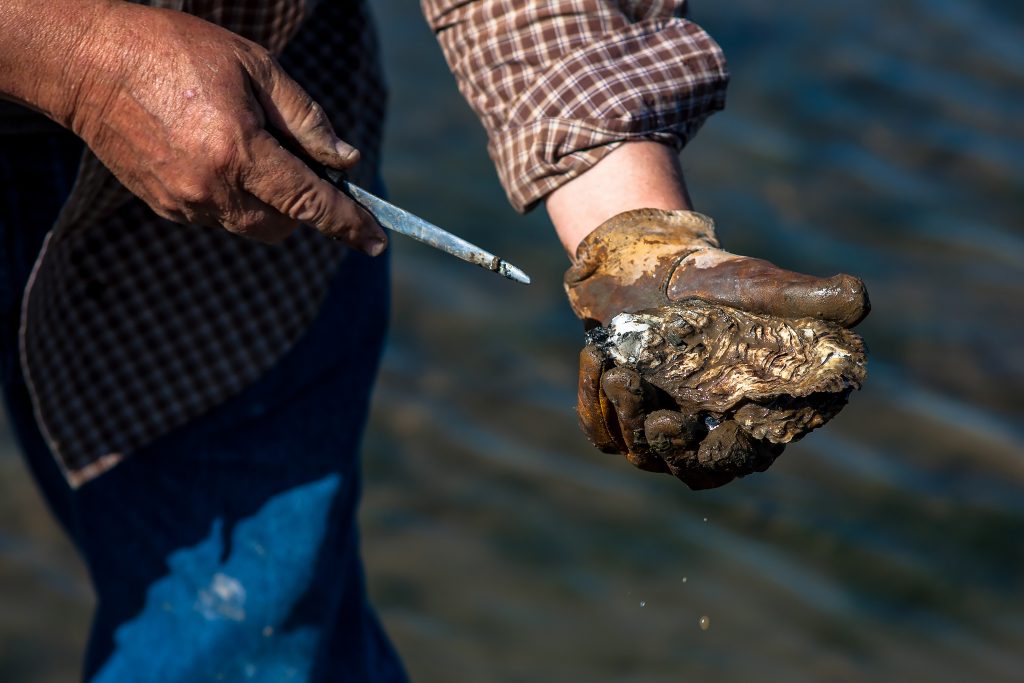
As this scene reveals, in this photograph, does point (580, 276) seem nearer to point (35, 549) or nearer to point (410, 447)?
point (410, 447)

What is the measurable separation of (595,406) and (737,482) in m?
1.90

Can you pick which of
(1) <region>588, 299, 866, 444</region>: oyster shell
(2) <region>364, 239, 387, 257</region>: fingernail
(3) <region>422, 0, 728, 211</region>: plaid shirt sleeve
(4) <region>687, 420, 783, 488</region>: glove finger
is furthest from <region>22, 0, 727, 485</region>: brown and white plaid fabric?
(4) <region>687, 420, 783, 488</region>: glove finger

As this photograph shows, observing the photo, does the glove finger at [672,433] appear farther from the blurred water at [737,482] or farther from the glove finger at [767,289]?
the blurred water at [737,482]

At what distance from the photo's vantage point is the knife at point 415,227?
5.30 ft

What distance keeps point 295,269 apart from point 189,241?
0.17 meters

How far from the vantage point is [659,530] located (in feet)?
10.5

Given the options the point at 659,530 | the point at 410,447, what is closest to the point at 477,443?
the point at 410,447

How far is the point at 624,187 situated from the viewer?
1619 millimetres

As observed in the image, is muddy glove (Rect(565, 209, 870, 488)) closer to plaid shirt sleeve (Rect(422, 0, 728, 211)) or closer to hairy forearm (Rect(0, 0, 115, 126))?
plaid shirt sleeve (Rect(422, 0, 728, 211))

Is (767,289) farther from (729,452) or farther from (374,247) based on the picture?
(374,247)

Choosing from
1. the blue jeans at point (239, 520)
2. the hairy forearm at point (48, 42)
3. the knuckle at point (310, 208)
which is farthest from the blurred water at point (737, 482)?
the hairy forearm at point (48, 42)

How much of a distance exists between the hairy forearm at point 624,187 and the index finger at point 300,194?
251 millimetres

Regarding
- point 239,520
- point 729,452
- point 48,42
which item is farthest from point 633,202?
point 239,520

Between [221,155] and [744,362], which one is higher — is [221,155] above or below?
above
